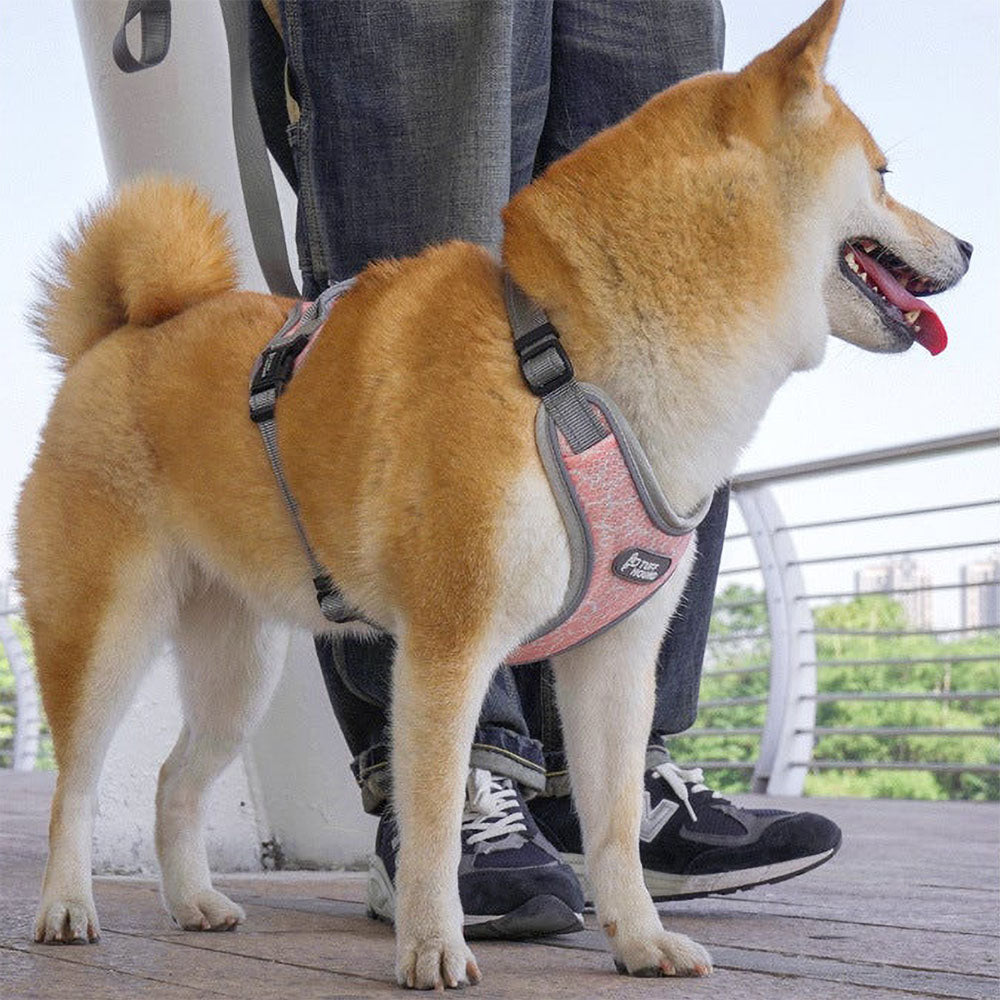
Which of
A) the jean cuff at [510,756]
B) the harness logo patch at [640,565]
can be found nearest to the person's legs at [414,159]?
the jean cuff at [510,756]

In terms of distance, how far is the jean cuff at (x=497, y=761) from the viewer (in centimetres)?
207

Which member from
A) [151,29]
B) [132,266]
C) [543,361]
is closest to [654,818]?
[543,361]

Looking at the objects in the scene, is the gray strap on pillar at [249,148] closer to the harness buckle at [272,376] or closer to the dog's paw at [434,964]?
the harness buckle at [272,376]

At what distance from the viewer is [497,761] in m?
2.07

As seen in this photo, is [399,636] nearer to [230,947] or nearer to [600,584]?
[600,584]

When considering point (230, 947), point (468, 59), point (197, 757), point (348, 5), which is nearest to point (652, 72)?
point (468, 59)

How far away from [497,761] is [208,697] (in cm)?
53

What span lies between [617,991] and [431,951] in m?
0.21

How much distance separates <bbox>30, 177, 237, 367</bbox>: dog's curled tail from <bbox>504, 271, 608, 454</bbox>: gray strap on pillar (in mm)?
799

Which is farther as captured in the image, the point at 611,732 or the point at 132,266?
the point at 132,266

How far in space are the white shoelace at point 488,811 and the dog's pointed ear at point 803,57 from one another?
104 centimetres

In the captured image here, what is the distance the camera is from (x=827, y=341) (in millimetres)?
1812

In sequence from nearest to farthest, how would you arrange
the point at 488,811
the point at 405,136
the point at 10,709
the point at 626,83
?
the point at 488,811
the point at 405,136
the point at 626,83
the point at 10,709

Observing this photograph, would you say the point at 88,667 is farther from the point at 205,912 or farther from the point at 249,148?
the point at 249,148
